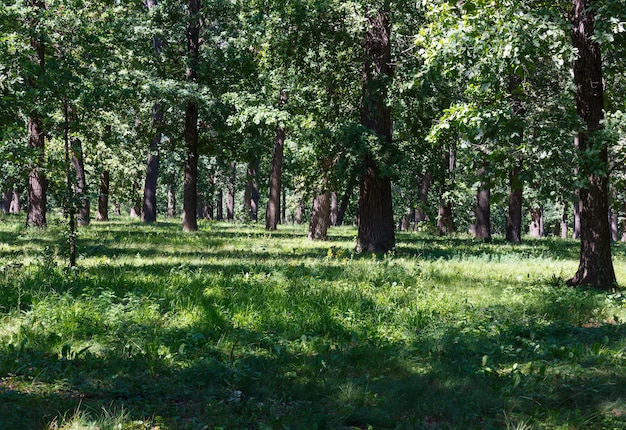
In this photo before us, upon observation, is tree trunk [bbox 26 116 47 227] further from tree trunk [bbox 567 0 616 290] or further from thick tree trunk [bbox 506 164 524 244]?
thick tree trunk [bbox 506 164 524 244]

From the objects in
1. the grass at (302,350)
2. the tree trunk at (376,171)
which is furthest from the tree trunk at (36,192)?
the tree trunk at (376,171)

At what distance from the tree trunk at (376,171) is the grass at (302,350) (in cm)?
453

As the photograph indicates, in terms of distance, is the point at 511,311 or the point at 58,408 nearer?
the point at 58,408

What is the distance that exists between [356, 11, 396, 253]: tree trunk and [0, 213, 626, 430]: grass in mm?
4530

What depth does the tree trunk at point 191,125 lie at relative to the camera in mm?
21000

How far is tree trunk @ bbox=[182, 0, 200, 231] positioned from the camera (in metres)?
21.0

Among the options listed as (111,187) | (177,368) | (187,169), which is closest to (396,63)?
(187,169)

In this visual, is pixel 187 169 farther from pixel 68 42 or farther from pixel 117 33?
pixel 68 42

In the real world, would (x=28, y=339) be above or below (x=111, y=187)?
below

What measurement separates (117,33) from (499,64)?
15298 millimetres

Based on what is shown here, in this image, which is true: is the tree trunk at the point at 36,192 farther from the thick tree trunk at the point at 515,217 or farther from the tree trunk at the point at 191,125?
the thick tree trunk at the point at 515,217

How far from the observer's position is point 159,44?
26.6m

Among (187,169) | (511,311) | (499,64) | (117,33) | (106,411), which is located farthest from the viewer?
(187,169)

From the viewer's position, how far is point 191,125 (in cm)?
2191
